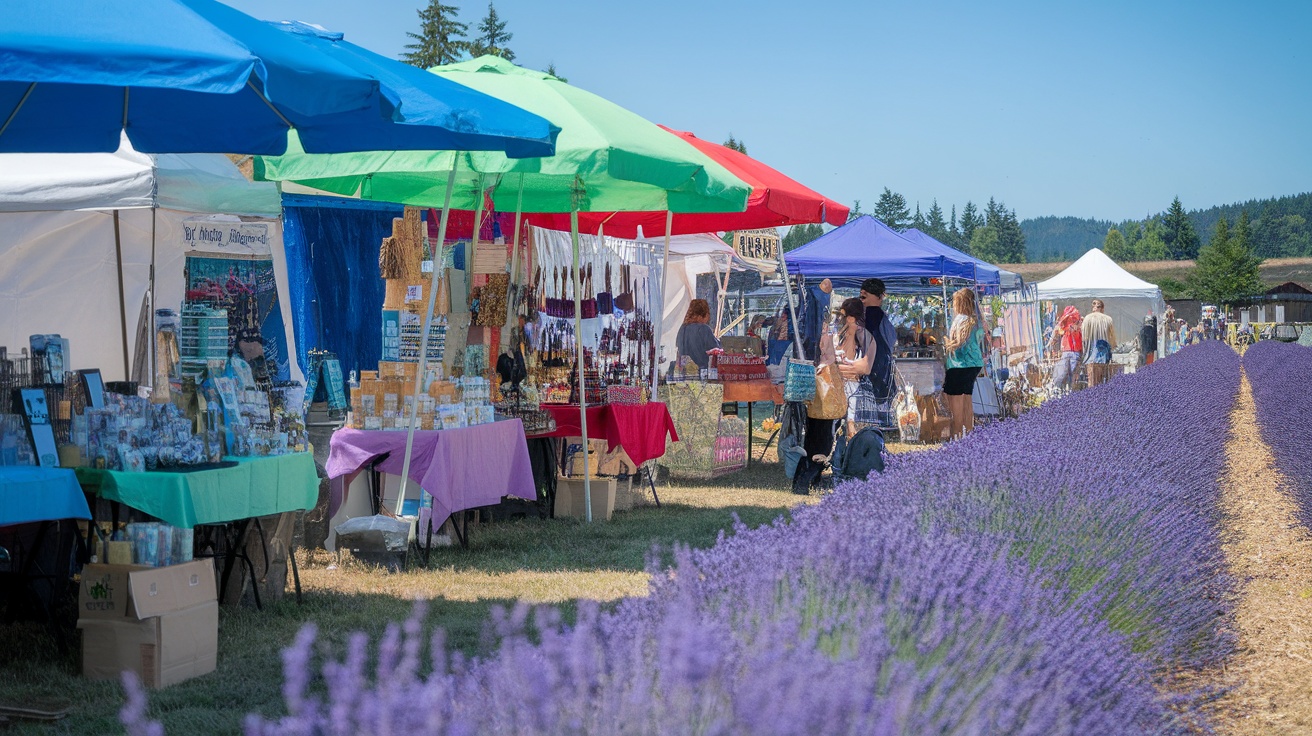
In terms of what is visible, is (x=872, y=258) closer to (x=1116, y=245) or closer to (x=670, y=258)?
(x=670, y=258)

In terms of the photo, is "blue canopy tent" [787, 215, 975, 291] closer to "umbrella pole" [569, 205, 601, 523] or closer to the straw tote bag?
the straw tote bag

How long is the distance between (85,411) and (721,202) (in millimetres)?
4711

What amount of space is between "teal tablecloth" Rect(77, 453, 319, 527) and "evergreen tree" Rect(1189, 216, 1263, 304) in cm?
8210

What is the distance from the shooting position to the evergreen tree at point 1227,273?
79500 mm

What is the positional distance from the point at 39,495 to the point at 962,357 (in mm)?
8743

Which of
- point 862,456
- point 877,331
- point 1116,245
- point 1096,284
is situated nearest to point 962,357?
point 877,331

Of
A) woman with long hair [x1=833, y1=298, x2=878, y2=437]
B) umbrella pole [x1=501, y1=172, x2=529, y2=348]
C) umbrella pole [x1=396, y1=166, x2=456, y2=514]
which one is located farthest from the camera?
woman with long hair [x1=833, y1=298, x2=878, y2=437]

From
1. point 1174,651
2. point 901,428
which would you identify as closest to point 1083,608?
point 1174,651

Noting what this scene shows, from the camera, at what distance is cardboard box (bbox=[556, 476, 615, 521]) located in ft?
25.7

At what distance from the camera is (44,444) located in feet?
13.9

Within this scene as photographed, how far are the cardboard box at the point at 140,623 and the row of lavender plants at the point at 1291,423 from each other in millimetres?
6110

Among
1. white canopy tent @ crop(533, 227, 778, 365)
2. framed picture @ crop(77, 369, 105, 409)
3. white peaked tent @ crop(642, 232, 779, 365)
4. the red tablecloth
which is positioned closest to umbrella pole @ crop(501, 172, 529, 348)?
the red tablecloth

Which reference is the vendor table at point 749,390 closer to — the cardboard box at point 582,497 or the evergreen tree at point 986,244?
the cardboard box at point 582,497

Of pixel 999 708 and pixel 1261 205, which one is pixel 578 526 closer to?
pixel 999 708
